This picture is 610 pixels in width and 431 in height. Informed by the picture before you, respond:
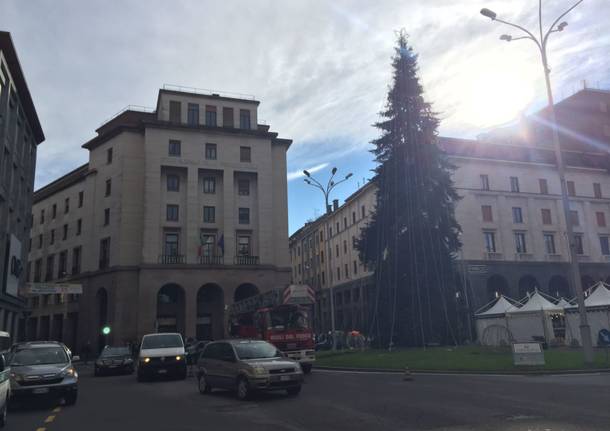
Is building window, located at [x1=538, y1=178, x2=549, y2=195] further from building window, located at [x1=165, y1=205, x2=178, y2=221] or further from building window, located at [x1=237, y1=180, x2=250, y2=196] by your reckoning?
building window, located at [x1=165, y1=205, x2=178, y2=221]

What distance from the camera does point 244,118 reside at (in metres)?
54.1

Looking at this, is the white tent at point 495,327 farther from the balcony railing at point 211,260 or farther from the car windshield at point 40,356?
the car windshield at point 40,356

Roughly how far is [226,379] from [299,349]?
293 inches

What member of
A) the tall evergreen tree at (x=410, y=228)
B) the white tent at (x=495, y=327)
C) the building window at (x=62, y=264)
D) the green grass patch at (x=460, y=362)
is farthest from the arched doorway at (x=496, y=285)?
the building window at (x=62, y=264)

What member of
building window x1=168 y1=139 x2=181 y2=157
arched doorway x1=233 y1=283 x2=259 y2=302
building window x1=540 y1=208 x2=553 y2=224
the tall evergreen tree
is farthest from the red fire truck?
building window x1=540 y1=208 x2=553 y2=224

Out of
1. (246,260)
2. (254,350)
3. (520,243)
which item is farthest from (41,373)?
(520,243)

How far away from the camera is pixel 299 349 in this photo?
835 inches

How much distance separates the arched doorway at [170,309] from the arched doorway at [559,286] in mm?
38018

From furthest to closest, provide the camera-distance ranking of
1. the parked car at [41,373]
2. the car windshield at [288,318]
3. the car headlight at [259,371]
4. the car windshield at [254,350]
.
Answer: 1. the car windshield at [288,318]
2. the car windshield at [254,350]
3. the car headlight at [259,371]
4. the parked car at [41,373]

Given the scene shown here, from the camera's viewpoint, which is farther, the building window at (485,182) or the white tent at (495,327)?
the building window at (485,182)

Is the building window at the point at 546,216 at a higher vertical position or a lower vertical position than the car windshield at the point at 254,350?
higher

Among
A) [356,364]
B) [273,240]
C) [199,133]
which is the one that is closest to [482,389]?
[356,364]

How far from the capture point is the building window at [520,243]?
179 ft

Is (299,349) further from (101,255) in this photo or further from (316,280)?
(316,280)
